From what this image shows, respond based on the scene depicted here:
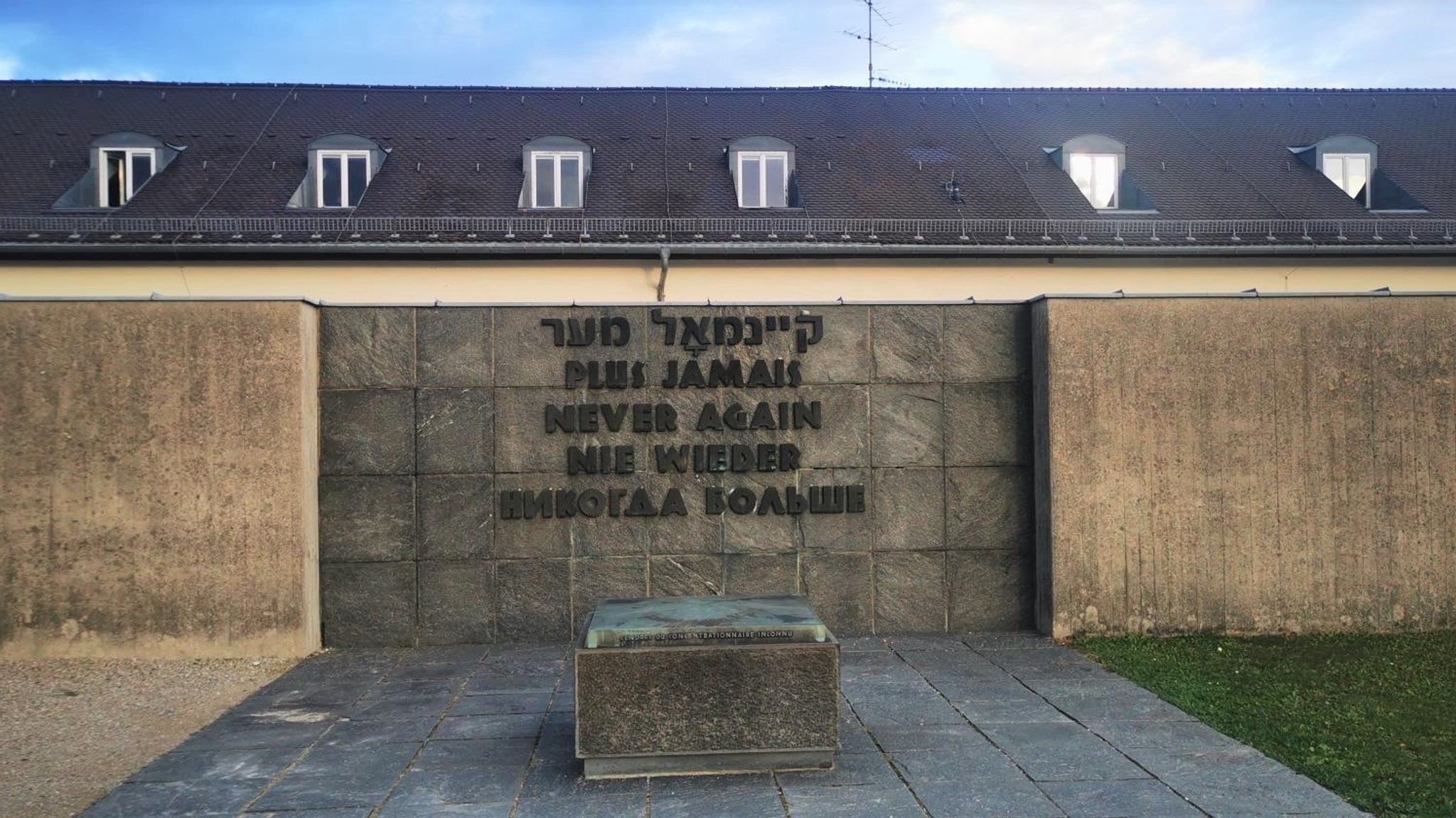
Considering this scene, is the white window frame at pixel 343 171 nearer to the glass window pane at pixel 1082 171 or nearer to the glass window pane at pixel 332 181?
the glass window pane at pixel 332 181

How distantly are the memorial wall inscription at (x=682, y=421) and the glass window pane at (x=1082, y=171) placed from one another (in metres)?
15.0

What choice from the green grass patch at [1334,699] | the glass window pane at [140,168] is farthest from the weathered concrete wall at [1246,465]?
the glass window pane at [140,168]

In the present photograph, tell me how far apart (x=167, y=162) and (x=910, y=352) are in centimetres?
1747

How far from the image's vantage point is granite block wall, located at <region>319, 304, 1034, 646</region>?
9.72 meters

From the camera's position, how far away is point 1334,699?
7336 mm

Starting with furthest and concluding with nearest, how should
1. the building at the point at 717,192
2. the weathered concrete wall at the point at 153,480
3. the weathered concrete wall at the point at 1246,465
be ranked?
the building at the point at 717,192 → the weathered concrete wall at the point at 1246,465 → the weathered concrete wall at the point at 153,480

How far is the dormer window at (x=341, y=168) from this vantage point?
2183cm

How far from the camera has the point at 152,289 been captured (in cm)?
1916

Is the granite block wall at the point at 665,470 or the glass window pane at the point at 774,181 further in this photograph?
the glass window pane at the point at 774,181

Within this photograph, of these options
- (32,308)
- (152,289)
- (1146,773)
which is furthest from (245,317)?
(152,289)

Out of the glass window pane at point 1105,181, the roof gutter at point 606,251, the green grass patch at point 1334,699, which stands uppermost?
the glass window pane at point 1105,181

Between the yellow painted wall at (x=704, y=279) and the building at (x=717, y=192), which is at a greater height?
the building at (x=717, y=192)

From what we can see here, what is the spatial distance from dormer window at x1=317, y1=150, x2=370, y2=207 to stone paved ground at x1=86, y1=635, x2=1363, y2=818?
1514 cm

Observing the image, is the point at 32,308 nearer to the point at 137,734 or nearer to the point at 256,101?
the point at 137,734
